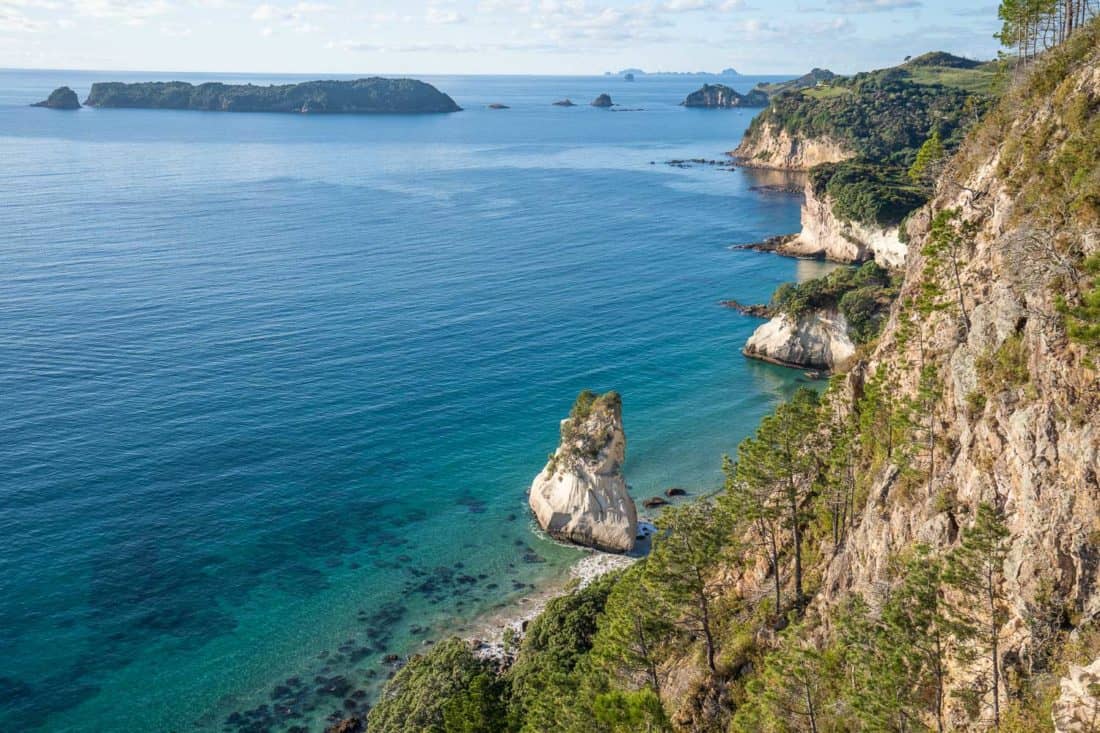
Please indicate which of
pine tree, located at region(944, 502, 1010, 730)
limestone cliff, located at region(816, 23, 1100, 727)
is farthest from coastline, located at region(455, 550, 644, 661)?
pine tree, located at region(944, 502, 1010, 730)

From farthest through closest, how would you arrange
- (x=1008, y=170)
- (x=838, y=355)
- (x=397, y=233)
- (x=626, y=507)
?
(x=397, y=233) → (x=838, y=355) → (x=626, y=507) → (x=1008, y=170)

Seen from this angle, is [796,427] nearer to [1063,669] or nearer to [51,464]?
[1063,669]

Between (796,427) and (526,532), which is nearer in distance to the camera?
(796,427)

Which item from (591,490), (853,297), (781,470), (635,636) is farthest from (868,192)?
(635,636)

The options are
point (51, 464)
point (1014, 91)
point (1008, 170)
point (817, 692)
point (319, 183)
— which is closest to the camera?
point (817, 692)

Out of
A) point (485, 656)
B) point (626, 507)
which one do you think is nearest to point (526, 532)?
point (626, 507)

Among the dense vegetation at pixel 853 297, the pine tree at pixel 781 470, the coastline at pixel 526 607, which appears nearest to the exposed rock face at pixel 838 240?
the dense vegetation at pixel 853 297

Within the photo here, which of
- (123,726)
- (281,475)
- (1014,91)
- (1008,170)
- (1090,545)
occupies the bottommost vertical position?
(123,726)
